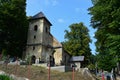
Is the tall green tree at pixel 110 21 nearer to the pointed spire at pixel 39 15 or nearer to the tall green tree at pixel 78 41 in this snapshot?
the pointed spire at pixel 39 15

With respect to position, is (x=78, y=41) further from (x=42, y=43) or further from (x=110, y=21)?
(x=110, y=21)

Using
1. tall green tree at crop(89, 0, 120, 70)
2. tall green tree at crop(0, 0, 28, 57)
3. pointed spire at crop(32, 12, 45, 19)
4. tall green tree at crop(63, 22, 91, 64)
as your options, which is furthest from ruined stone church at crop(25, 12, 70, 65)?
tall green tree at crop(89, 0, 120, 70)

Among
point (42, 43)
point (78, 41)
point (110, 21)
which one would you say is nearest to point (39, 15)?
point (42, 43)

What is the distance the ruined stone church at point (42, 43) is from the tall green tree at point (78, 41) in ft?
31.1

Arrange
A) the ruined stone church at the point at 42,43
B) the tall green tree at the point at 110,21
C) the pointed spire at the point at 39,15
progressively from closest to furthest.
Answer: the tall green tree at the point at 110,21 < the ruined stone church at the point at 42,43 < the pointed spire at the point at 39,15

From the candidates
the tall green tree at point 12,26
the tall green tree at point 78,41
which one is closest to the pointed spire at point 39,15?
the tall green tree at point 12,26

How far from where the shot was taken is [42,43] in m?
45.5

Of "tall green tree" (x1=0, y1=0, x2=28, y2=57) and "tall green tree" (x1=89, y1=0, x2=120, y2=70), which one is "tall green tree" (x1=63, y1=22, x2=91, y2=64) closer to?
"tall green tree" (x1=0, y1=0, x2=28, y2=57)

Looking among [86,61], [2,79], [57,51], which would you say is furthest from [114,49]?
[86,61]

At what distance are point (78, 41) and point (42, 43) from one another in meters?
15.7

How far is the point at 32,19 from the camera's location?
1870 inches

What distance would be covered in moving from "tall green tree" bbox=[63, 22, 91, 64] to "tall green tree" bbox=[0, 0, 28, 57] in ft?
43.6

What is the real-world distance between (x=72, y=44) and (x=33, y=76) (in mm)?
35428

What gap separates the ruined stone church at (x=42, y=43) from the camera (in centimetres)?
4528
